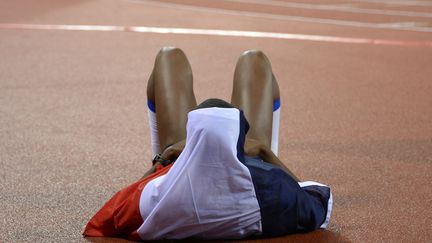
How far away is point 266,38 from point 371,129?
7.54 ft

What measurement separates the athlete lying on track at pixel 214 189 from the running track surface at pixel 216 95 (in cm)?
14

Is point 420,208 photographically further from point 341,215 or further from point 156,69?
point 156,69

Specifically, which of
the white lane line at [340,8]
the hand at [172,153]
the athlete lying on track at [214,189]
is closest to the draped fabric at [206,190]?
the athlete lying on track at [214,189]

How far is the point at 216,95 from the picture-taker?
4.09 meters

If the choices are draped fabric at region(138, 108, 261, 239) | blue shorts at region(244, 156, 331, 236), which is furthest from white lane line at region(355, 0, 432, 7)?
draped fabric at region(138, 108, 261, 239)

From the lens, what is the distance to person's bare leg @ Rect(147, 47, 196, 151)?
230cm

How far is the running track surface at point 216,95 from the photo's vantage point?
8.48ft

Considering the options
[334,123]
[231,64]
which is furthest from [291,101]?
[231,64]

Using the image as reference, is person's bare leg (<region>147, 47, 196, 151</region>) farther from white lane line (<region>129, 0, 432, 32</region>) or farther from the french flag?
white lane line (<region>129, 0, 432, 32</region>)

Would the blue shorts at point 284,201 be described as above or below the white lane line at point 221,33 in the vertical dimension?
above

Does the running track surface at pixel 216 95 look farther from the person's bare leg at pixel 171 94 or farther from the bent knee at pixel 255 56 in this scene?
the bent knee at pixel 255 56

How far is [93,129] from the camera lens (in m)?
3.45

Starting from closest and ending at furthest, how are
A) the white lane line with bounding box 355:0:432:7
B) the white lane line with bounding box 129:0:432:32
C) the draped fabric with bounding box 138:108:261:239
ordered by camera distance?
the draped fabric with bounding box 138:108:261:239 → the white lane line with bounding box 129:0:432:32 → the white lane line with bounding box 355:0:432:7

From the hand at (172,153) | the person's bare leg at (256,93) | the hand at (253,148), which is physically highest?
the person's bare leg at (256,93)
